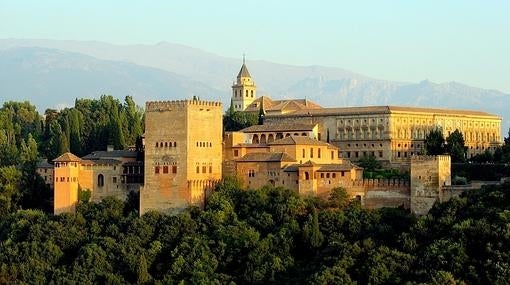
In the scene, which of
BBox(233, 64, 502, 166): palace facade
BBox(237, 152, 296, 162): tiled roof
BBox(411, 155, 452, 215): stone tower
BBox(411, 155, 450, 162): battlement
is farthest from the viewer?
BBox(233, 64, 502, 166): palace facade

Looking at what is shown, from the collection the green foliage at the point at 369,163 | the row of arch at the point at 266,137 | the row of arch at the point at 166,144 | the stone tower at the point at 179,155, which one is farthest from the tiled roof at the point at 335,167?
the green foliage at the point at 369,163

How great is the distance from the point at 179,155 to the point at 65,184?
18.2ft

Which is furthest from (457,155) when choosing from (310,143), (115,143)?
(115,143)

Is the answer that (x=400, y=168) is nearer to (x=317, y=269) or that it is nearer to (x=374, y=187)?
(x=374, y=187)

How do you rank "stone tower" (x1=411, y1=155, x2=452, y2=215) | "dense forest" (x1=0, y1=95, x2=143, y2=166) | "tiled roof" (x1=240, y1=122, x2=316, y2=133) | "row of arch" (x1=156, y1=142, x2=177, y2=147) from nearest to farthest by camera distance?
"stone tower" (x1=411, y1=155, x2=452, y2=215)
"row of arch" (x1=156, y1=142, x2=177, y2=147)
"tiled roof" (x1=240, y1=122, x2=316, y2=133)
"dense forest" (x1=0, y1=95, x2=143, y2=166)

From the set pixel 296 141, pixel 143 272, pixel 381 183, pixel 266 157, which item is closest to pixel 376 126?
pixel 296 141

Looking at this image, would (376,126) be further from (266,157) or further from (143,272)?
(143,272)

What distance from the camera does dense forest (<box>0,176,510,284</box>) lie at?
111 feet

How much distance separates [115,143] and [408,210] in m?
20.5

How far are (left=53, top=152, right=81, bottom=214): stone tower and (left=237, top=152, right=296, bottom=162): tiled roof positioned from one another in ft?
24.3

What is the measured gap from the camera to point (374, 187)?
40.9 meters

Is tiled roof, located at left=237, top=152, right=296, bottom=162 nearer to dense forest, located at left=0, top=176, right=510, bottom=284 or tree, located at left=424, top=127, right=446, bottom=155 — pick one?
dense forest, located at left=0, top=176, right=510, bottom=284

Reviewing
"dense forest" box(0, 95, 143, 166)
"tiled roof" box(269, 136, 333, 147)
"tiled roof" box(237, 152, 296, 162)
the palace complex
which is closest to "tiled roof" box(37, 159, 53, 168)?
the palace complex

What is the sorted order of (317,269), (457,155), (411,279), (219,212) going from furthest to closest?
(457,155) < (219,212) < (317,269) < (411,279)
